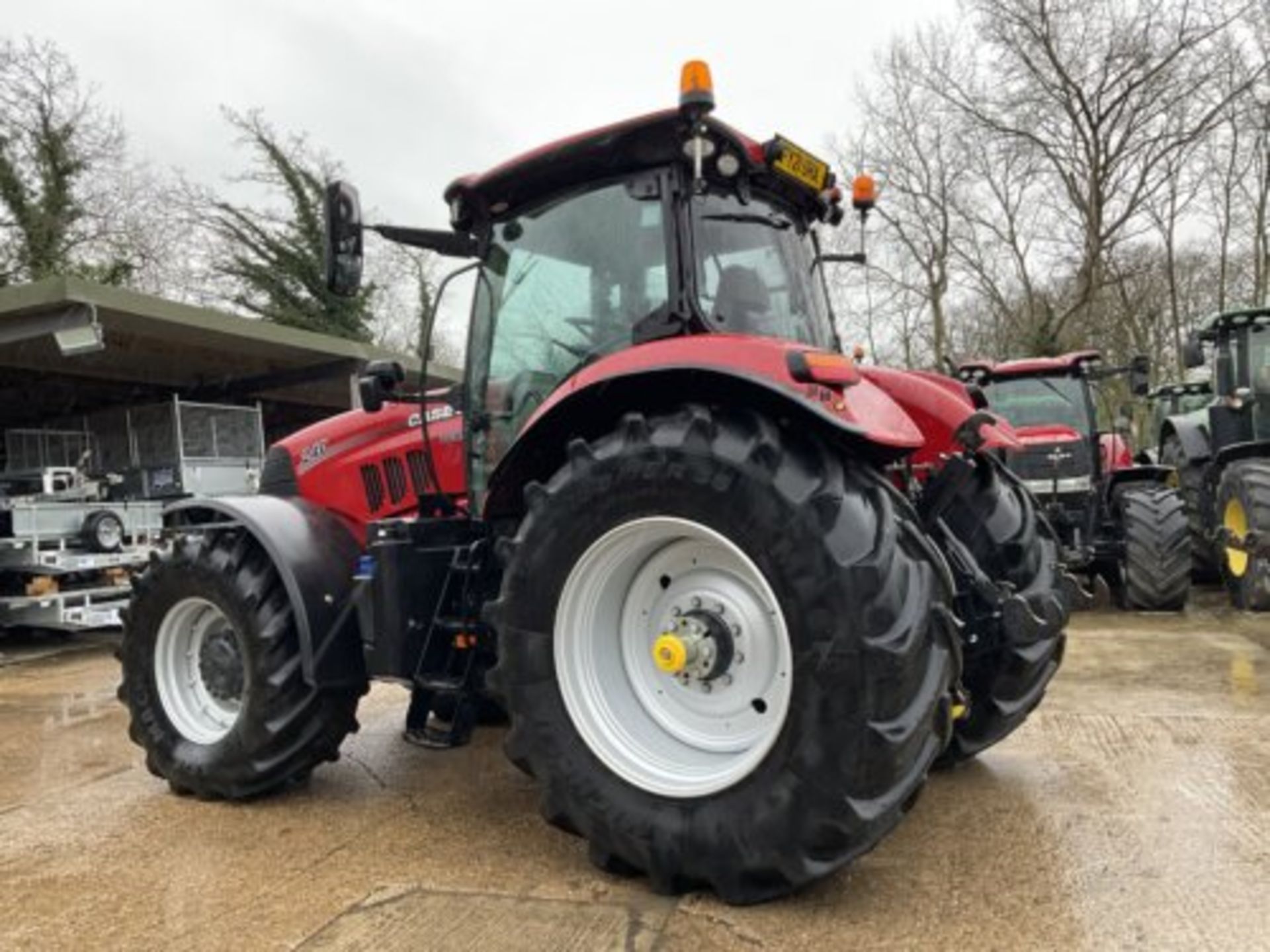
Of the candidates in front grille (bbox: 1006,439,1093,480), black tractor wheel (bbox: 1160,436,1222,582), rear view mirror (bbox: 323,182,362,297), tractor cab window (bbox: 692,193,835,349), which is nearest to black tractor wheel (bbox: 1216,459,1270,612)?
black tractor wheel (bbox: 1160,436,1222,582)

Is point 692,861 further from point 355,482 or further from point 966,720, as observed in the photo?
point 355,482

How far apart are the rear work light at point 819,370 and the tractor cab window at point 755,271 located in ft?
1.82

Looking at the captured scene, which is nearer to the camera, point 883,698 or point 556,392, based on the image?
point 883,698

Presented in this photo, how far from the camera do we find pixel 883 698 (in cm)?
262

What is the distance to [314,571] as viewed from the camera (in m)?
3.98

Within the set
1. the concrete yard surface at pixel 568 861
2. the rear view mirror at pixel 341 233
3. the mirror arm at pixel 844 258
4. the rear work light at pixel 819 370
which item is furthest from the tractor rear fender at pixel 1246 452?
the rear view mirror at pixel 341 233

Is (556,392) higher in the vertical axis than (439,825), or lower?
higher

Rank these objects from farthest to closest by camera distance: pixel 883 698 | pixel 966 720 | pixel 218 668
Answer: pixel 218 668, pixel 966 720, pixel 883 698

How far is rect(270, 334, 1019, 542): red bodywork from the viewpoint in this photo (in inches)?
115

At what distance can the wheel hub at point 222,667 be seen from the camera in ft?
13.7

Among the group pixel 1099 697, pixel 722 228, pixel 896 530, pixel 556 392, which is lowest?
pixel 1099 697

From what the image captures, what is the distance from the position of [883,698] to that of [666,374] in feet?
3.59

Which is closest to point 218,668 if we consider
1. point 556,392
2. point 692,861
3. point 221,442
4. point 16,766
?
point 16,766

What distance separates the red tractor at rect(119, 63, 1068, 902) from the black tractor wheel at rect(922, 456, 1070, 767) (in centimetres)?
1
